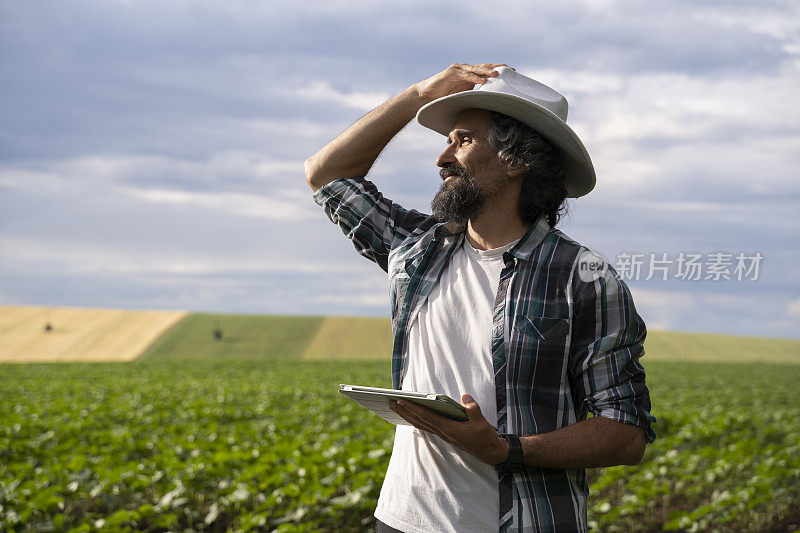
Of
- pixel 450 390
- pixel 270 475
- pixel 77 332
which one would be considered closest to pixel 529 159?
pixel 450 390

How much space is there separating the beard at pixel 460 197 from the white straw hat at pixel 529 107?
8.2 inches

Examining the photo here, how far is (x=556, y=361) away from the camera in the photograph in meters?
1.89

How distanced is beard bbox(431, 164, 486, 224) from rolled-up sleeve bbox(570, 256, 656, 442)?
1.28ft

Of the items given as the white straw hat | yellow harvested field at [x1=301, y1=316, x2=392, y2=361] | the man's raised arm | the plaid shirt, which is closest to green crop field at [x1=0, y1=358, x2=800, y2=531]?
the man's raised arm

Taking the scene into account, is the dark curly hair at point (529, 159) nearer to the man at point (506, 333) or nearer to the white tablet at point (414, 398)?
the man at point (506, 333)

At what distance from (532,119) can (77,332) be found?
47.2 meters

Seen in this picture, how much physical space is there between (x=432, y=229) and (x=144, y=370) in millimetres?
24768

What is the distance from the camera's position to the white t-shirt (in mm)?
1882

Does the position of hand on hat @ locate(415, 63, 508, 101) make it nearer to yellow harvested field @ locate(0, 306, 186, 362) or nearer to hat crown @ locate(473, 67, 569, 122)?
hat crown @ locate(473, 67, 569, 122)

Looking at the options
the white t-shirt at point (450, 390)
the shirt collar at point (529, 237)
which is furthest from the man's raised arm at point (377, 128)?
the white t-shirt at point (450, 390)

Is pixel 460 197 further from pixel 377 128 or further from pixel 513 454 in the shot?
pixel 513 454

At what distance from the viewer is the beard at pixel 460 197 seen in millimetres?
2094

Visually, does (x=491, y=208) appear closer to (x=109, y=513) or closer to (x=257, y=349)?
(x=109, y=513)

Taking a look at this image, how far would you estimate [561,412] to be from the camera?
1.92 m
